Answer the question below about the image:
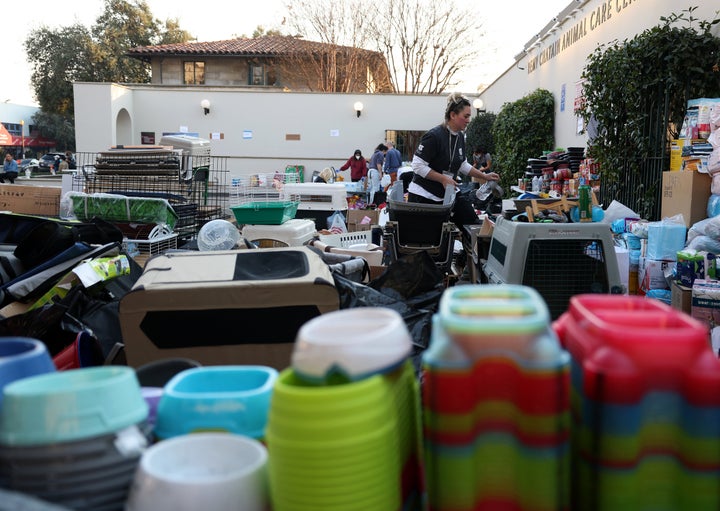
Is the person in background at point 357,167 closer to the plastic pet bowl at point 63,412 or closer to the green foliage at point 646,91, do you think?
the green foliage at point 646,91

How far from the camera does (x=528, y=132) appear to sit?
13.2 m

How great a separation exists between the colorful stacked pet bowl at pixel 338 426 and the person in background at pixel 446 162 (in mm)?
4977

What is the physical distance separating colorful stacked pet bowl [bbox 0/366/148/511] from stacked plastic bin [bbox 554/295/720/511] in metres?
0.84

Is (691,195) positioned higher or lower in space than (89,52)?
lower

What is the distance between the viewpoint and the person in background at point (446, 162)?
240 inches

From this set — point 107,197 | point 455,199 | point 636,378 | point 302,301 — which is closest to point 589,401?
point 636,378

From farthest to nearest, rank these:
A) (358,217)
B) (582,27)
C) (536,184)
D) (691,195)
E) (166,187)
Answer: (582,27)
(536,184)
(358,217)
(166,187)
(691,195)

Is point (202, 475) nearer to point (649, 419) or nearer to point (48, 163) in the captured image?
point (649, 419)

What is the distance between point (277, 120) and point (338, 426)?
20.8 meters

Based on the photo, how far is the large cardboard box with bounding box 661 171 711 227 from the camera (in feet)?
17.4

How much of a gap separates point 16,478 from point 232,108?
20845 mm

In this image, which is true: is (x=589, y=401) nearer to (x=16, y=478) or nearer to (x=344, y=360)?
(x=344, y=360)

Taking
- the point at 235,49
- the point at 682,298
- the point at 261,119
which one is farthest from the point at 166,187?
the point at 235,49

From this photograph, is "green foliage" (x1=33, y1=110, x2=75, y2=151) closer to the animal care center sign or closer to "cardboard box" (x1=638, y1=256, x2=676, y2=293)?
the animal care center sign
